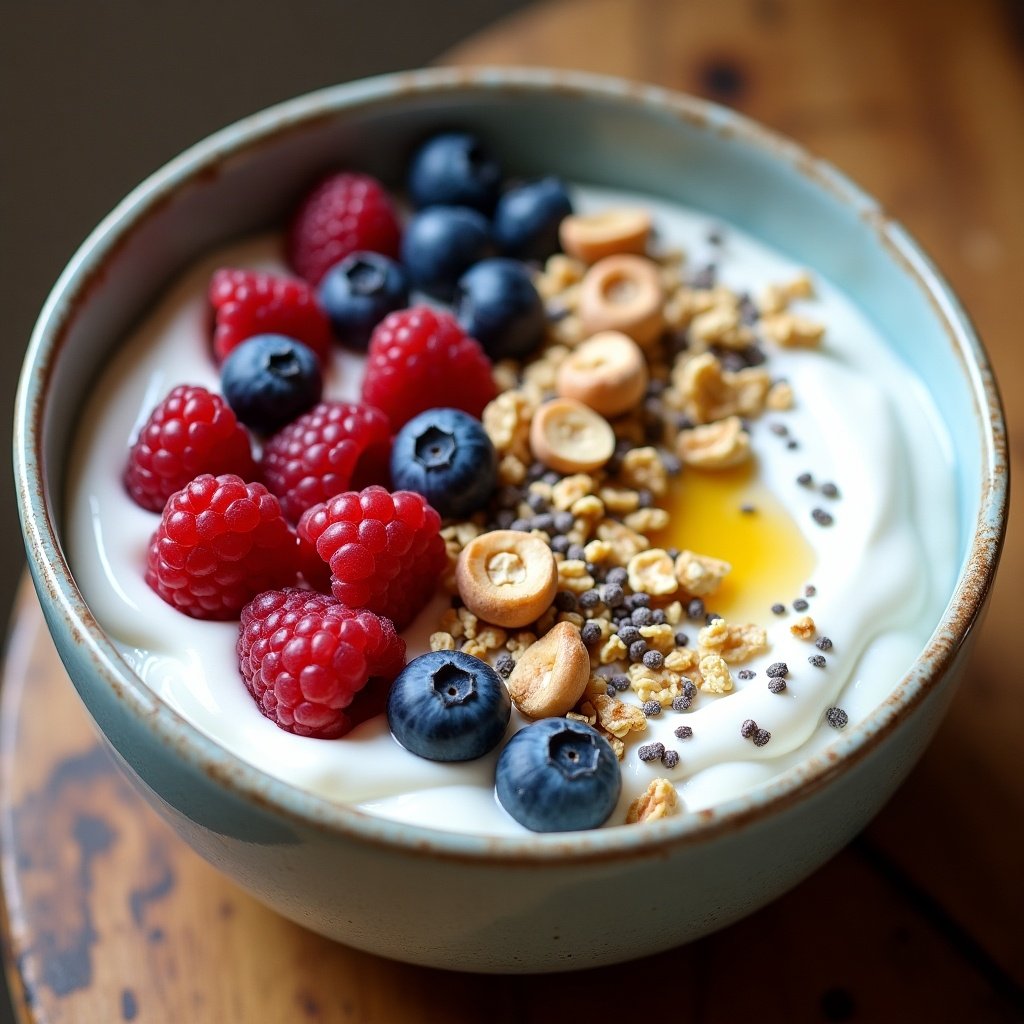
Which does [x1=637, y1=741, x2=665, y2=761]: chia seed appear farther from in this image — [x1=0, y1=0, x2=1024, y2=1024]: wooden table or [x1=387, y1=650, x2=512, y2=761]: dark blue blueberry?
[x1=0, y1=0, x2=1024, y2=1024]: wooden table

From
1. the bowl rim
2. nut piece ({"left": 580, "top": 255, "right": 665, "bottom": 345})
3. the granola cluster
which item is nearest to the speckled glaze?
the bowl rim

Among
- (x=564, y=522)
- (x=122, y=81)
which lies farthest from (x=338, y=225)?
(x=122, y=81)

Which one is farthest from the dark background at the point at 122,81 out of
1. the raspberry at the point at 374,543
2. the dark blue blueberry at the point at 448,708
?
the dark blue blueberry at the point at 448,708

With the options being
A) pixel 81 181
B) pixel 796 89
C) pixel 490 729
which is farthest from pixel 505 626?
pixel 81 181

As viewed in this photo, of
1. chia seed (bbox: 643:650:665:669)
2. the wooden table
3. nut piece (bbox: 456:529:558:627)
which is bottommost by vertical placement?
the wooden table

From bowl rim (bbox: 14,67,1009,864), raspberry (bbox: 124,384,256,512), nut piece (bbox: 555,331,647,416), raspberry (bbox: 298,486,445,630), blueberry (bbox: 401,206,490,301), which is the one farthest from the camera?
blueberry (bbox: 401,206,490,301)

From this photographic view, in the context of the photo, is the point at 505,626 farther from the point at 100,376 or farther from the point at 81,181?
the point at 81,181

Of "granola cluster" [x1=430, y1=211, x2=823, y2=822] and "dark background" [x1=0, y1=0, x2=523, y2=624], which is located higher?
"granola cluster" [x1=430, y1=211, x2=823, y2=822]

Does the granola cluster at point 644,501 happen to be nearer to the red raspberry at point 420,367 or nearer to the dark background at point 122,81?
the red raspberry at point 420,367
